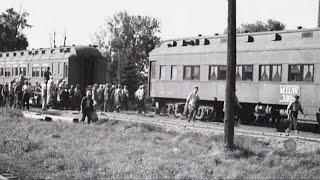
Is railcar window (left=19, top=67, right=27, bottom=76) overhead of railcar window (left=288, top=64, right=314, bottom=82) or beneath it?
overhead

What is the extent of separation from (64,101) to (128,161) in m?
16.6

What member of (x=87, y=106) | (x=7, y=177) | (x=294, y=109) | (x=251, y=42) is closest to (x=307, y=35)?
(x=251, y=42)

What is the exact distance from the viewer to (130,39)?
6531 cm

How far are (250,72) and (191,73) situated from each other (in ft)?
13.0

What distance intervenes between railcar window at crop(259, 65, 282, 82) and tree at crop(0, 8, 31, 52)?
59.7 meters

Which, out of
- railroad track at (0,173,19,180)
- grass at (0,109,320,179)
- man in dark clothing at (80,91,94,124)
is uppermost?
man in dark clothing at (80,91,94,124)

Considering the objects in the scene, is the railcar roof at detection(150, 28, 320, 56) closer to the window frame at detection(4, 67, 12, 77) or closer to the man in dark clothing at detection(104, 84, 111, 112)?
the man in dark clothing at detection(104, 84, 111, 112)

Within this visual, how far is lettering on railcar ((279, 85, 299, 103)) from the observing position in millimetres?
20531

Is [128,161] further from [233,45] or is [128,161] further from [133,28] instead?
[133,28]

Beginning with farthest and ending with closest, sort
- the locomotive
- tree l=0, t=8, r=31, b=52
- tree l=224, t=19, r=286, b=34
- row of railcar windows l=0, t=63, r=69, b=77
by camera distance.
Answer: tree l=0, t=8, r=31, b=52, tree l=224, t=19, r=286, b=34, row of railcar windows l=0, t=63, r=69, b=77, the locomotive

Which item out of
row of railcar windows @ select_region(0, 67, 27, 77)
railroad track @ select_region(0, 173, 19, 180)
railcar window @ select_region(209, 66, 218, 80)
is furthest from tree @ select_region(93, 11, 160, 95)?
railroad track @ select_region(0, 173, 19, 180)

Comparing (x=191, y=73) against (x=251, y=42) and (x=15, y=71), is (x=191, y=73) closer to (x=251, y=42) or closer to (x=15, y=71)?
(x=251, y=42)

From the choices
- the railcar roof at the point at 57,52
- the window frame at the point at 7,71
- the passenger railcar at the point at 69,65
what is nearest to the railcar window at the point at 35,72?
the passenger railcar at the point at 69,65

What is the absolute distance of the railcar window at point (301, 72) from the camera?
20078 millimetres
